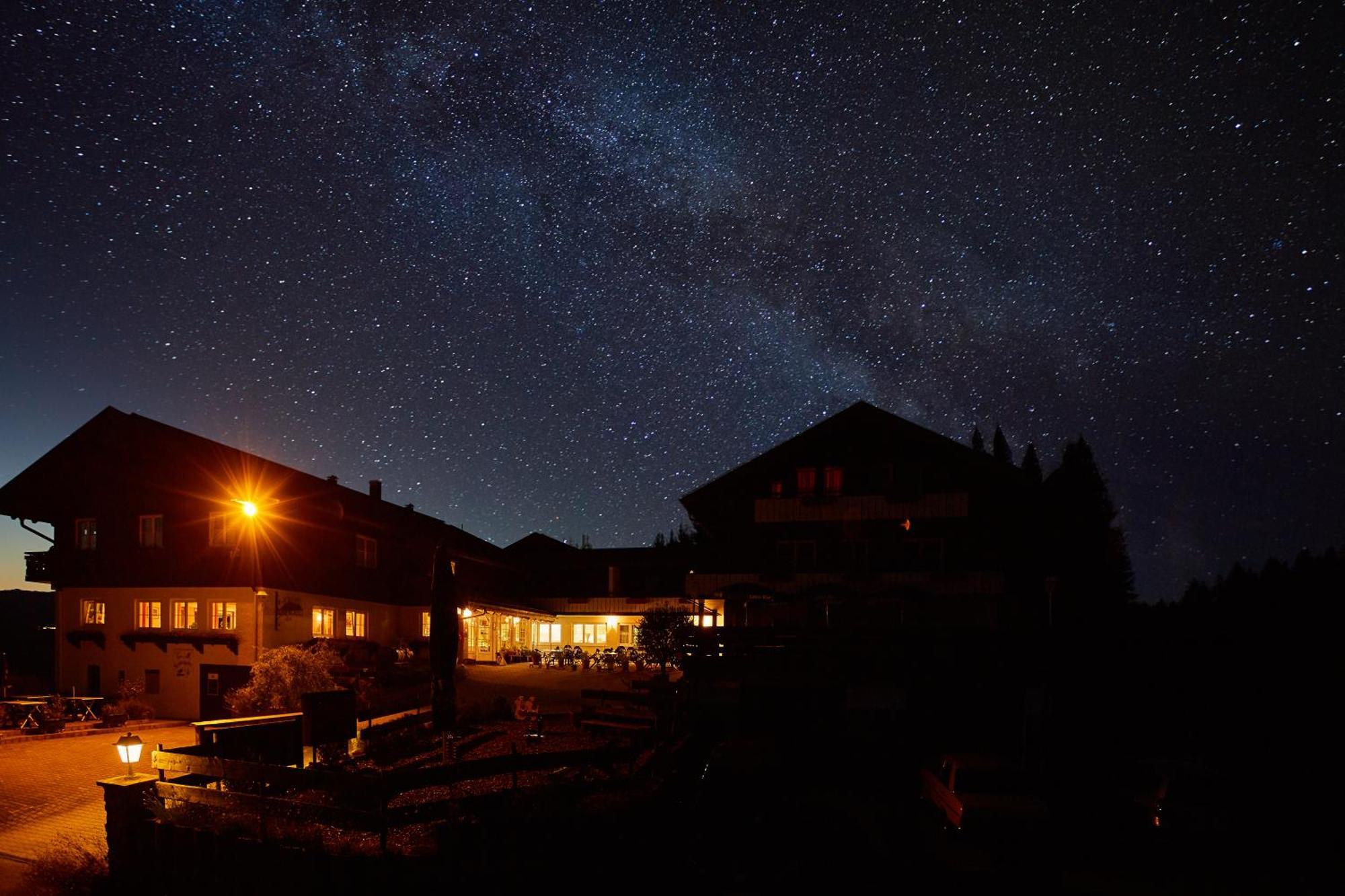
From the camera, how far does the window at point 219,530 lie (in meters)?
31.0

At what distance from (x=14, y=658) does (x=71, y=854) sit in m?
32.4

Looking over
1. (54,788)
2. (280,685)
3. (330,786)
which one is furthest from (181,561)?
(330,786)

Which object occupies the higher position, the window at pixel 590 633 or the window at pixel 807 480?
the window at pixel 807 480

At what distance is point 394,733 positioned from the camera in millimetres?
19922

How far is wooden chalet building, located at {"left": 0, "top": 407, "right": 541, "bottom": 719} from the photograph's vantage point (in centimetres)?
3020

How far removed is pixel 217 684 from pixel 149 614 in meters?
4.91

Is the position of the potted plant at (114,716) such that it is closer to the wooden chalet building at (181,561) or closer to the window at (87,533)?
the wooden chalet building at (181,561)

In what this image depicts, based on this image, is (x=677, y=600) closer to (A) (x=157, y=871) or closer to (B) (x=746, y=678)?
(B) (x=746, y=678)

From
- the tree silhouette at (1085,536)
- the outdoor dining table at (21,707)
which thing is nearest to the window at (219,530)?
the outdoor dining table at (21,707)

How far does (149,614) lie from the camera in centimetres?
3192

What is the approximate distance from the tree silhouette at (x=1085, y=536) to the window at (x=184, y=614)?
139 ft

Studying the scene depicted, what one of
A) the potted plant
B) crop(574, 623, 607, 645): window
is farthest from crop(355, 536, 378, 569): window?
crop(574, 623, 607, 645): window

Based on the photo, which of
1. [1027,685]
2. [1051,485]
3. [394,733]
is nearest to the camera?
[394,733]

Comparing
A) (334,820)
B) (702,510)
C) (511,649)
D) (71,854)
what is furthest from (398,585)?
(334,820)
